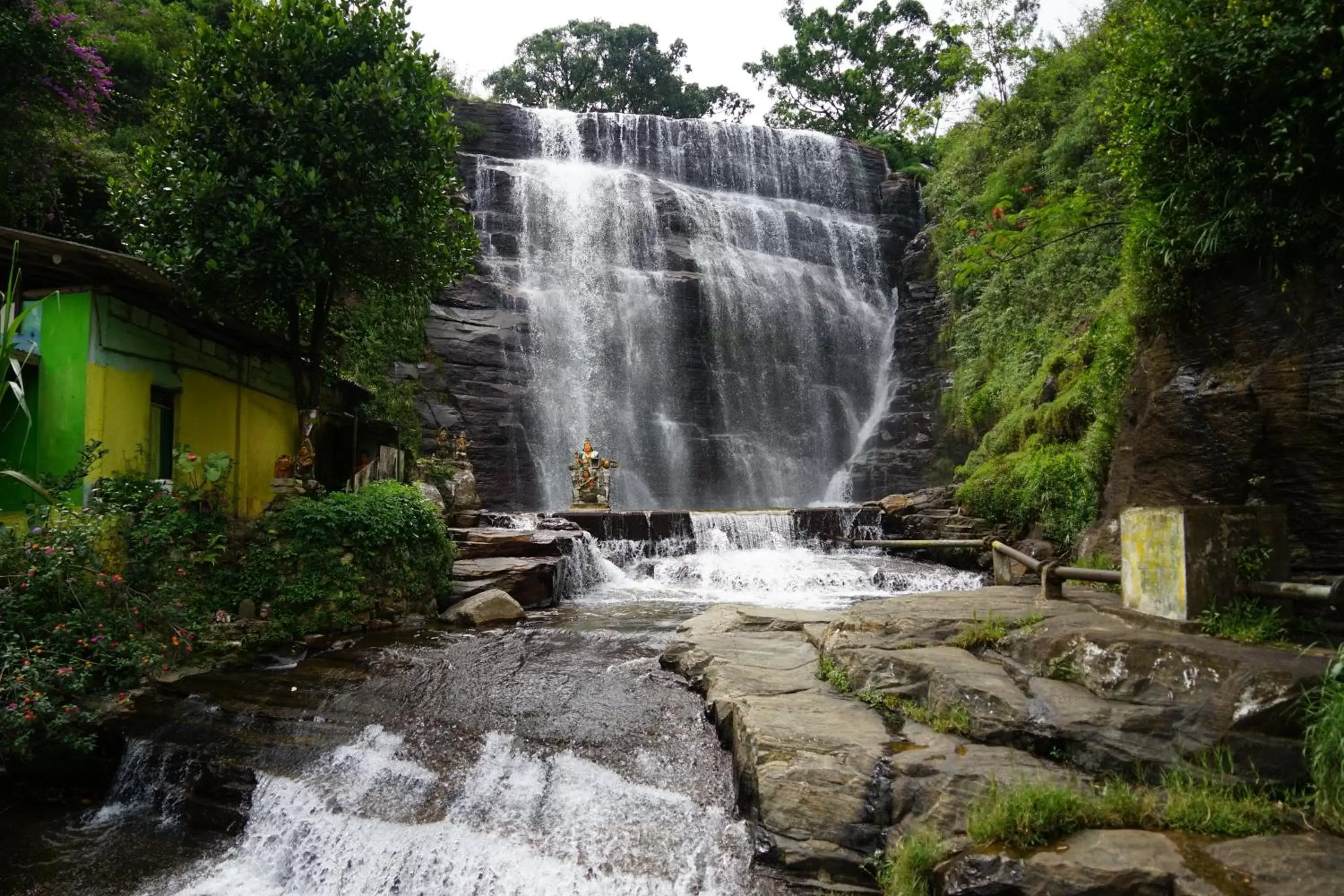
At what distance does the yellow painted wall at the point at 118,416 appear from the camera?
8586 mm

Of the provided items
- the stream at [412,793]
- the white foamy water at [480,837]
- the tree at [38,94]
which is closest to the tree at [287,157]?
the tree at [38,94]

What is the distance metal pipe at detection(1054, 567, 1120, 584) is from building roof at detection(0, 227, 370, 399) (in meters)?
9.58

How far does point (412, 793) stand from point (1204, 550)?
5.68 meters

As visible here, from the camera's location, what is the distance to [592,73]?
1650 inches

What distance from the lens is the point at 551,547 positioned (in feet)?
41.8

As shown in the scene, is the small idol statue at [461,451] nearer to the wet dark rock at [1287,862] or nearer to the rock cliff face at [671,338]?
the rock cliff face at [671,338]

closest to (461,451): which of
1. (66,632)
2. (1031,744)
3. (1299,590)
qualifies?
(66,632)

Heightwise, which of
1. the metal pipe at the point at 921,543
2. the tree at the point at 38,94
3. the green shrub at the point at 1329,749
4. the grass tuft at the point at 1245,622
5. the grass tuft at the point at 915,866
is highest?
the tree at the point at 38,94

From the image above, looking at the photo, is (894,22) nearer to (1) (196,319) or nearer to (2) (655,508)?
(2) (655,508)

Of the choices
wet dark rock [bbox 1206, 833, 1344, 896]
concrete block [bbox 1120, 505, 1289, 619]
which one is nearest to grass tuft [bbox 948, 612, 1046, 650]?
concrete block [bbox 1120, 505, 1289, 619]

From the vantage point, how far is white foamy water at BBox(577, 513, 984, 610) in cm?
1262

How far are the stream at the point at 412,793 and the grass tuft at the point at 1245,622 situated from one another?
128 inches

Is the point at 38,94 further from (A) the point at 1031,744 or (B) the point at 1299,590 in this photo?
(B) the point at 1299,590

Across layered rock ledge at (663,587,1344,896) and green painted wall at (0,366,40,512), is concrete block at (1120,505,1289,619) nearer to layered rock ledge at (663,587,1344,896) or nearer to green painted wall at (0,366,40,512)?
layered rock ledge at (663,587,1344,896)
